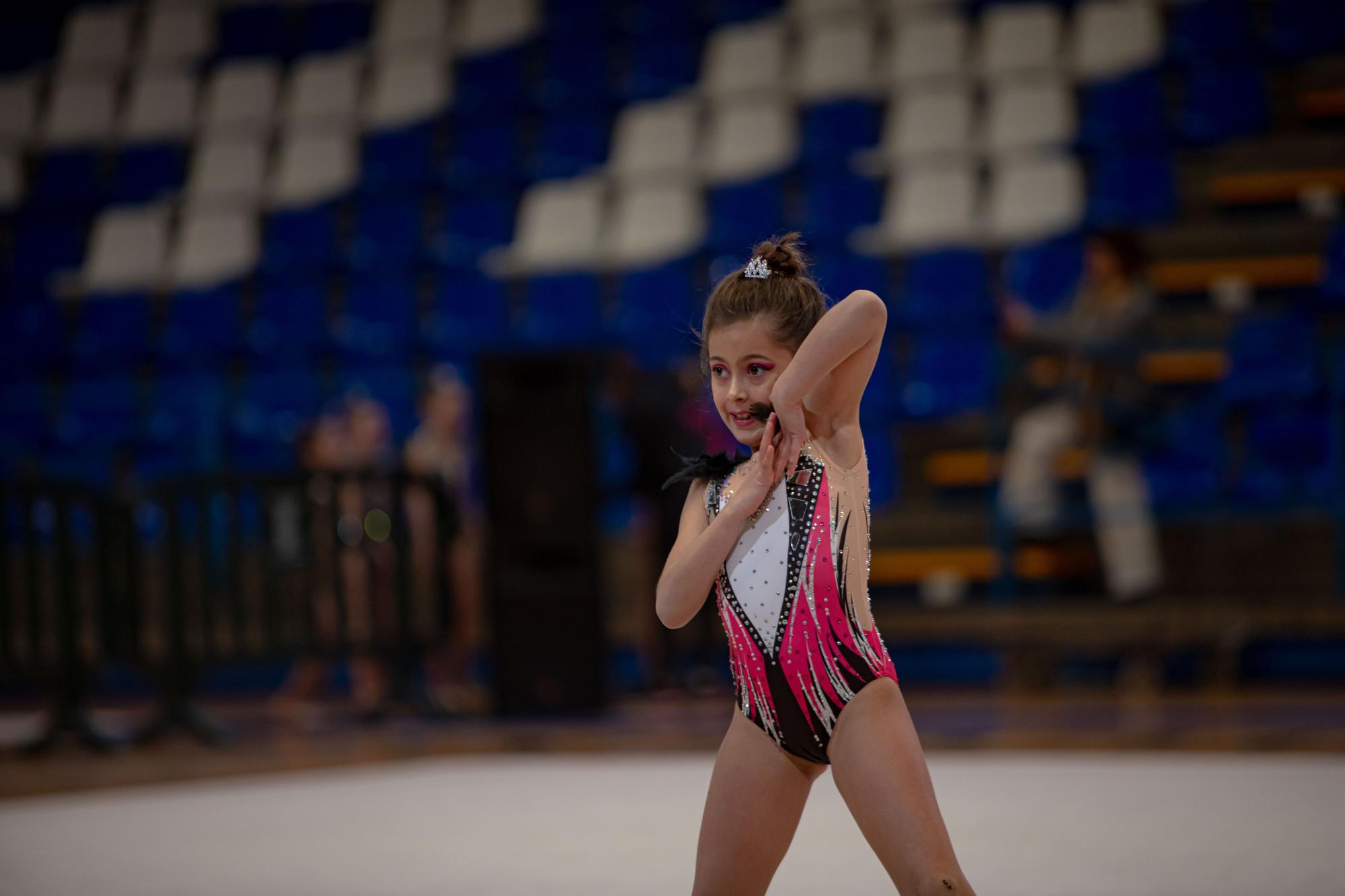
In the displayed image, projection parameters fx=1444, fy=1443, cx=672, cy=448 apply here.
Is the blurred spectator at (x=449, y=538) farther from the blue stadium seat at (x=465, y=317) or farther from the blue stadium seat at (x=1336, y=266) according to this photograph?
the blue stadium seat at (x=1336, y=266)

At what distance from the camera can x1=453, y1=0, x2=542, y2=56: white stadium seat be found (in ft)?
30.4

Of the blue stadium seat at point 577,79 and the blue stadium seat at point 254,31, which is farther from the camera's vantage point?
the blue stadium seat at point 254,31

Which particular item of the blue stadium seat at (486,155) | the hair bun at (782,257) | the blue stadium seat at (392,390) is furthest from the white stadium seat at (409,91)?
the hair bun at (782,257)

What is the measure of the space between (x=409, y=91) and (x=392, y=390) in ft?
7.43

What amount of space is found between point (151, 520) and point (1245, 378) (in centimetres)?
548

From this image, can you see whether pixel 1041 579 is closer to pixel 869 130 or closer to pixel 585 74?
pixel 869 130

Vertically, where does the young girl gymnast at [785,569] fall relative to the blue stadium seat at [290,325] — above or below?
below

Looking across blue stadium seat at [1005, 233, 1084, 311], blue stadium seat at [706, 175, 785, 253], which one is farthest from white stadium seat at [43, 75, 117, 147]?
blue stadium seat at [1005, 233, 1084, 311]

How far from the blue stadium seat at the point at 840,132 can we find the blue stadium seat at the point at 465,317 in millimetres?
1916

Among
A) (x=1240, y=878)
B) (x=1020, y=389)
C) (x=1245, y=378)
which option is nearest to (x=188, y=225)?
(x=1020, y=389)

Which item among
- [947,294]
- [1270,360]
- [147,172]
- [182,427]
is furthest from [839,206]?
[147,172]

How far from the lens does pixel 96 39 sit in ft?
33.7

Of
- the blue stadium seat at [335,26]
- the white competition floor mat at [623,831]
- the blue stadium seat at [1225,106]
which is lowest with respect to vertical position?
the white competition floor mat at [623,831]

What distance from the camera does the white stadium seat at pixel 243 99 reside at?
9492mm
